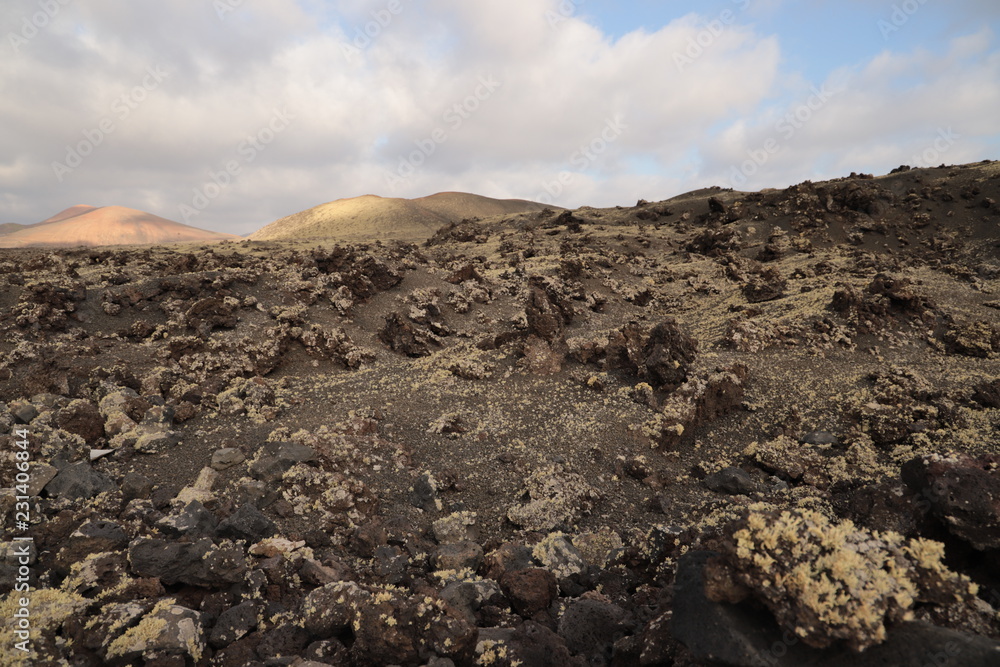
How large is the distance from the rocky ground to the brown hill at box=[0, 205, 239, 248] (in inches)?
3829

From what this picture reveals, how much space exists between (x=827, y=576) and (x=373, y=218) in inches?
3780

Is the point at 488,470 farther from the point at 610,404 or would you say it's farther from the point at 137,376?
the point at 137,376

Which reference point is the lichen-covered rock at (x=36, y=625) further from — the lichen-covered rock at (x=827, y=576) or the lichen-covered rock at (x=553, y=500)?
the lichen-covered rock at (x=827, y=576)

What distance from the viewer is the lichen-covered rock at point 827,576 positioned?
3.23 metres

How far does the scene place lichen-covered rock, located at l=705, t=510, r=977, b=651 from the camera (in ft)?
10.6

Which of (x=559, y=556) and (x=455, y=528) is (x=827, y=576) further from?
(x=455, y=528)

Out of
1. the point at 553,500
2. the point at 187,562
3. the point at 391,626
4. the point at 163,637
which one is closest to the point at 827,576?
the point at 391,626

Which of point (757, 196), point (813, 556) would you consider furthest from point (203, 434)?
point (757, 196)

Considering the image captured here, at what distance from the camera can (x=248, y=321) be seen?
16.3 meters

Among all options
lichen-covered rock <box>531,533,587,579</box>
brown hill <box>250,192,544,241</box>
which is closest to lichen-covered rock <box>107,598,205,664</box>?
lichen-covered rock <box>531,533,587,579</box>

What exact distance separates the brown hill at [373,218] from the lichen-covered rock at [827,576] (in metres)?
78.8

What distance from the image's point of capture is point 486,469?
31.8 ft

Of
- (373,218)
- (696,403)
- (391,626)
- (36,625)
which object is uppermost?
(373,218)

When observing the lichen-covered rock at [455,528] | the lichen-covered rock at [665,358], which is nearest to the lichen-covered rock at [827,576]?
the lichen-covered rock at [455,528]
